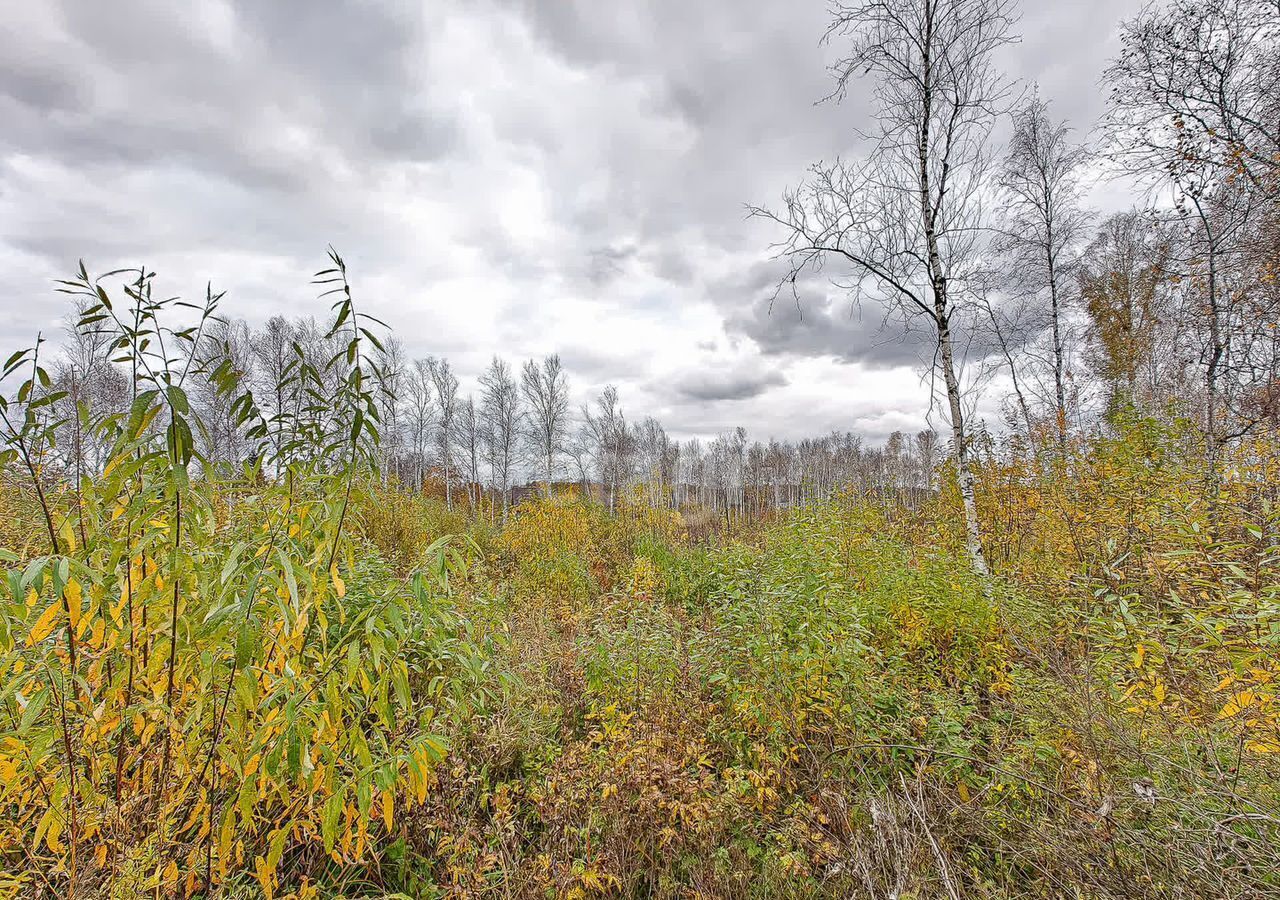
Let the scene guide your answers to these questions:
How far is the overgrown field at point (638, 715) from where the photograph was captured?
1326 mm

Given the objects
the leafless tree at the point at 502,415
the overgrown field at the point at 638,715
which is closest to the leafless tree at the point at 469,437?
the leafless tree at the point at 502,415

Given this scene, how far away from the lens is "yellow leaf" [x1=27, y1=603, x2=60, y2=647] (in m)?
1.19

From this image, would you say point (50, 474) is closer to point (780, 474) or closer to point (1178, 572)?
point (1178, 572)

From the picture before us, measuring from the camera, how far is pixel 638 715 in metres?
3.23

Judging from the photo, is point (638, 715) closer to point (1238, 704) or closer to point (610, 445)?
point (1238, 704)

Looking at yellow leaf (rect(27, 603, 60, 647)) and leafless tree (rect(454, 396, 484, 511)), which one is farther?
leafless tree (rect(454, 396, 484, 511))

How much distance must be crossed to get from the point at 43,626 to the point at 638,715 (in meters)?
2.94

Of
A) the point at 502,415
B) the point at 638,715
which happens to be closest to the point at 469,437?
the point at 502,415

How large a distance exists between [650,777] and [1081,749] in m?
2.28

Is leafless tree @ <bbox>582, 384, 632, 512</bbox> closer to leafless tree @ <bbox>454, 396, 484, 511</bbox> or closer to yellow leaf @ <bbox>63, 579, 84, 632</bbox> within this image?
leafless tree @ <bbox>454, 396, 484, 511</bbox>

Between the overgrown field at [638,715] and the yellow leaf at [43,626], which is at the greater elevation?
the yellow leaf at [43,626]

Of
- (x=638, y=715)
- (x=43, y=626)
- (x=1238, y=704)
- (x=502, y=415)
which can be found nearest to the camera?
(x=43, y=626)

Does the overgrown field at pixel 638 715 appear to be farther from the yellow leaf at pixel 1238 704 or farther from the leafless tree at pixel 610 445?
the leafless tree at pixel 610 445

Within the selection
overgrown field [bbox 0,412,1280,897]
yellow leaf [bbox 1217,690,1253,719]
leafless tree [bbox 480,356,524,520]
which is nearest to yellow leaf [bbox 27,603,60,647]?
overgrown field [bbox 0,412,1280,897]
